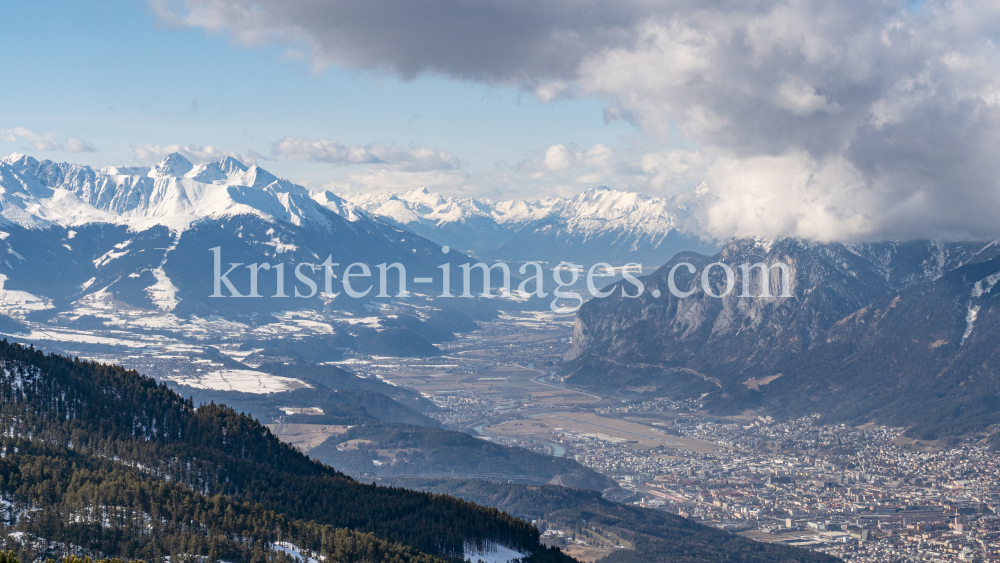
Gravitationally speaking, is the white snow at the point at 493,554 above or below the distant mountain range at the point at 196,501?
below

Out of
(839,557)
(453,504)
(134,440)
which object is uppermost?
(134,440)

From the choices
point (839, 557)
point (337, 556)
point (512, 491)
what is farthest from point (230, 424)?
point (839, 557)

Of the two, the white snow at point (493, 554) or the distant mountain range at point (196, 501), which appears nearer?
the distant mountain range at point (196, 501)

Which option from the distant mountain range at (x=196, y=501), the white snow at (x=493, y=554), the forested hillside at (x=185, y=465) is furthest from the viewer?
the white snow at (x=493, y=554)

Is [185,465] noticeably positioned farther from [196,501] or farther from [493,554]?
[493,554]

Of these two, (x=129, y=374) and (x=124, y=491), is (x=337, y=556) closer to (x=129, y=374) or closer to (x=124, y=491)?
(x=124, y=491)

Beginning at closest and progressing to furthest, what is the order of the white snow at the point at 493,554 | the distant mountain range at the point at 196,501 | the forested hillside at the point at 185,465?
1. the distant mountain range at the point at 196,501
2. the forested hillside at the point at 185,465
3. the white snow at the point at 493,554

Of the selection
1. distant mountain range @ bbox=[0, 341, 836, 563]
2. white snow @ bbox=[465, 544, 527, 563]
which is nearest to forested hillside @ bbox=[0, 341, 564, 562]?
distant mountain range @ bbox=[0, 341, 836, 563]

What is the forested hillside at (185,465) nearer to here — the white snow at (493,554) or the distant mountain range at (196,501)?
the distant mountain range at (196,501)

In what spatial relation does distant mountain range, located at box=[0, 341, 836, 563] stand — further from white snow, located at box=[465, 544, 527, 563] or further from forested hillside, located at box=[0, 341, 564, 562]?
white snow, located at box=[465, 544, 527, 563]

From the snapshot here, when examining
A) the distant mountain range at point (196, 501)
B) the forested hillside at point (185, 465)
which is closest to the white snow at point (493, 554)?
the distant mountain range at point (196, 501)

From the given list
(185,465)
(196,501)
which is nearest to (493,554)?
(196,501)
